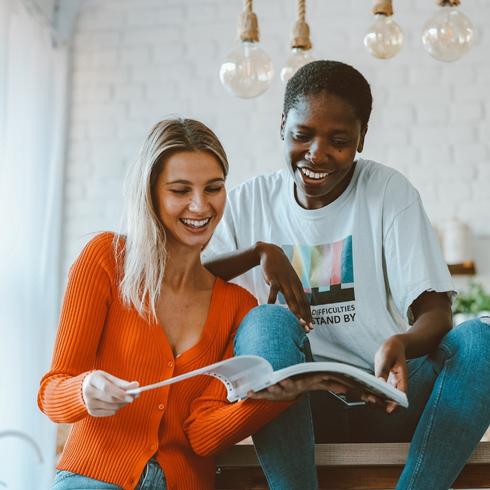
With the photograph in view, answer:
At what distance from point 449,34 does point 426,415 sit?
50.7 inches

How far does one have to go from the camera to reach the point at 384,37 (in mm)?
2312

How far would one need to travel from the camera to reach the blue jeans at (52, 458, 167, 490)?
1219 mm

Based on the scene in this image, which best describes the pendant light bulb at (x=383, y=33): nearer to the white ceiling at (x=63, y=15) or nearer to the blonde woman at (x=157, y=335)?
the blonde woman at (x=157, y=335)

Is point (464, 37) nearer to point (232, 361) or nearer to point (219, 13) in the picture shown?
point (232, 361)

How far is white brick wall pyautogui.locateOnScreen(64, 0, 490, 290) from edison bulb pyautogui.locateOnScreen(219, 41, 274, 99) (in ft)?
4.49

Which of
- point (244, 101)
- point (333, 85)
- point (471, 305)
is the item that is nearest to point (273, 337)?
point (333, 85)

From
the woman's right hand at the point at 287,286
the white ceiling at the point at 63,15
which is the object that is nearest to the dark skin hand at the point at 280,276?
the woman's right hand at the point at 287,286

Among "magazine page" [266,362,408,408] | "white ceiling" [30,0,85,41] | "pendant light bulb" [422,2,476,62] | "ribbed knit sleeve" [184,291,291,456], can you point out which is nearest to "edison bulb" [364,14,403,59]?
"pendant light bulb" [422,2,476,62]

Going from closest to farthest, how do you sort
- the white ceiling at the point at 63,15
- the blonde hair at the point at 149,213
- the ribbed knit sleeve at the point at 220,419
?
1. the ribbed knit sleeve at the point at 220,419
2. the blonde hair at the point at 149,213
3. the white ceiling at the point at 63,15

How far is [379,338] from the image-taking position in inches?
58.6

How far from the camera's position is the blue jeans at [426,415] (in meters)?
1.21

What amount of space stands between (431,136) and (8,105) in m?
1.78

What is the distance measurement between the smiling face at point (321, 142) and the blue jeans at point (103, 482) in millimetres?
617

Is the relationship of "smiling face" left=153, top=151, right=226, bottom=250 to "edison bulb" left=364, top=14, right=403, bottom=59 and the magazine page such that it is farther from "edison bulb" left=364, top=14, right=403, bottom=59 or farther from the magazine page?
"edison bulb" left=364, top=14, right=403, bottom=59
